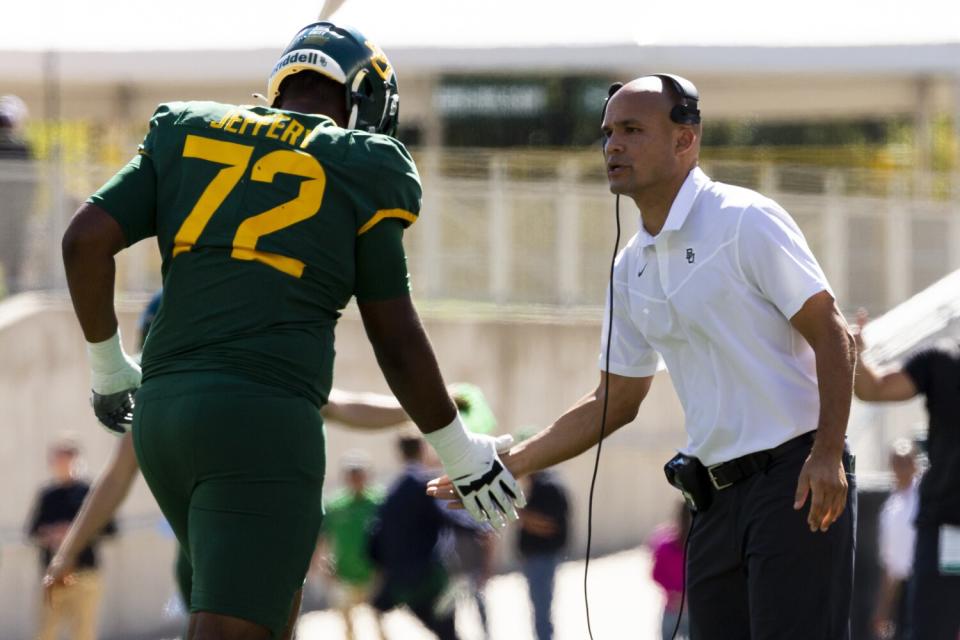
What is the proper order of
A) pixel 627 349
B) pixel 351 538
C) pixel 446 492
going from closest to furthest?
pixel 446 492 < pixel 627 349 < pixel 351 538

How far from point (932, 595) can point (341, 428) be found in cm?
968

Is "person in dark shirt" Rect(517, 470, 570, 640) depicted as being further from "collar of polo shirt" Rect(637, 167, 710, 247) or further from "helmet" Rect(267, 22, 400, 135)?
"helmet" Rect(267, 22, 400, 135)

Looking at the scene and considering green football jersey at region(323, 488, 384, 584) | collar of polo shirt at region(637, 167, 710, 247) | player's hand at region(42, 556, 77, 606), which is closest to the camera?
collar of polo shirt at region(637, 167, 710, 247)

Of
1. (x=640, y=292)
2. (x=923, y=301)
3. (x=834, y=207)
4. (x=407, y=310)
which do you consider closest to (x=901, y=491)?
(x=923, y=301)

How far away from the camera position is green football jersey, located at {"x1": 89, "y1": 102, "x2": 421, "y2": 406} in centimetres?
464

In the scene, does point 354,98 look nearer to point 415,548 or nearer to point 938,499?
point 938,499

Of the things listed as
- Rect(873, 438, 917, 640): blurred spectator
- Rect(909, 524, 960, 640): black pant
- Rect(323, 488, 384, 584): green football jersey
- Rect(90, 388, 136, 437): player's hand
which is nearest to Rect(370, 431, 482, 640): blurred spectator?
Rect(323, 488, 384, 584): green football jersey

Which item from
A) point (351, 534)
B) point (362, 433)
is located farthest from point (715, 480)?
point (362, 433)

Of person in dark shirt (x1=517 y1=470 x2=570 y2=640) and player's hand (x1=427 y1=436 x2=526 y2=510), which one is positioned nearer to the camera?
player's hand (x1=427 y1=436 x2=526 y2=510)

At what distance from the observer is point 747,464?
538 cm

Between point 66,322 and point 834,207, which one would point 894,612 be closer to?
point 66,322

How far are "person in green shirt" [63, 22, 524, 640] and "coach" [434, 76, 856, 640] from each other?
96 cm

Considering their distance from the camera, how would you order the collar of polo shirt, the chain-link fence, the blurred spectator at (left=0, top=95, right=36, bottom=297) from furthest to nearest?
the chain-link fence, the blurred spectator at (left=0, top=95, right=36, bottom=297), the collar of polo shirt

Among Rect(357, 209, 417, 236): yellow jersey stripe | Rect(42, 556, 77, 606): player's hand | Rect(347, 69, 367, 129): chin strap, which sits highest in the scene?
Rect(347, 69, 367, 129): chin strap
